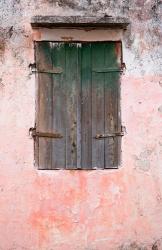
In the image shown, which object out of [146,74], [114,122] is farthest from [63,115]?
[146,74]

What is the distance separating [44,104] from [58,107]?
0.17 m

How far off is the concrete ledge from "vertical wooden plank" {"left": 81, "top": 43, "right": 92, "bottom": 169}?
0.39 metres

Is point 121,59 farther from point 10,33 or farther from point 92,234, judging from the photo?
point 92,234

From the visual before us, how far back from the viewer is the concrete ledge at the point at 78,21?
25.3 feet

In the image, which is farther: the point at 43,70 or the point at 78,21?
the point at 43,70

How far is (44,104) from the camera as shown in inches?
317

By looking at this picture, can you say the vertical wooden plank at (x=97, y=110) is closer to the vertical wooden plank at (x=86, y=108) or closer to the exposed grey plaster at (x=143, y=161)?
the vertical wooden plank at (x=86, y=108)

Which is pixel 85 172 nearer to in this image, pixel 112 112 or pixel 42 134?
pixel 42 134

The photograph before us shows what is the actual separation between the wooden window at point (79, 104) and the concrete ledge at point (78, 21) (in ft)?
1.04

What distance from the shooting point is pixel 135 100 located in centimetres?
809

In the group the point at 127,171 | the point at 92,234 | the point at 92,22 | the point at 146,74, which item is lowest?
the point at 92,234

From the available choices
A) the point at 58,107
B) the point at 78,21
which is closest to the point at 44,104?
the point at 58,107

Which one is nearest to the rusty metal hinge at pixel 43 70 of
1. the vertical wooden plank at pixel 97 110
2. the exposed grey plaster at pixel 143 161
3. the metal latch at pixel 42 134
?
the vertical wooden plank at pixel 97 110

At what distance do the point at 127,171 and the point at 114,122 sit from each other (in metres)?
0.61
